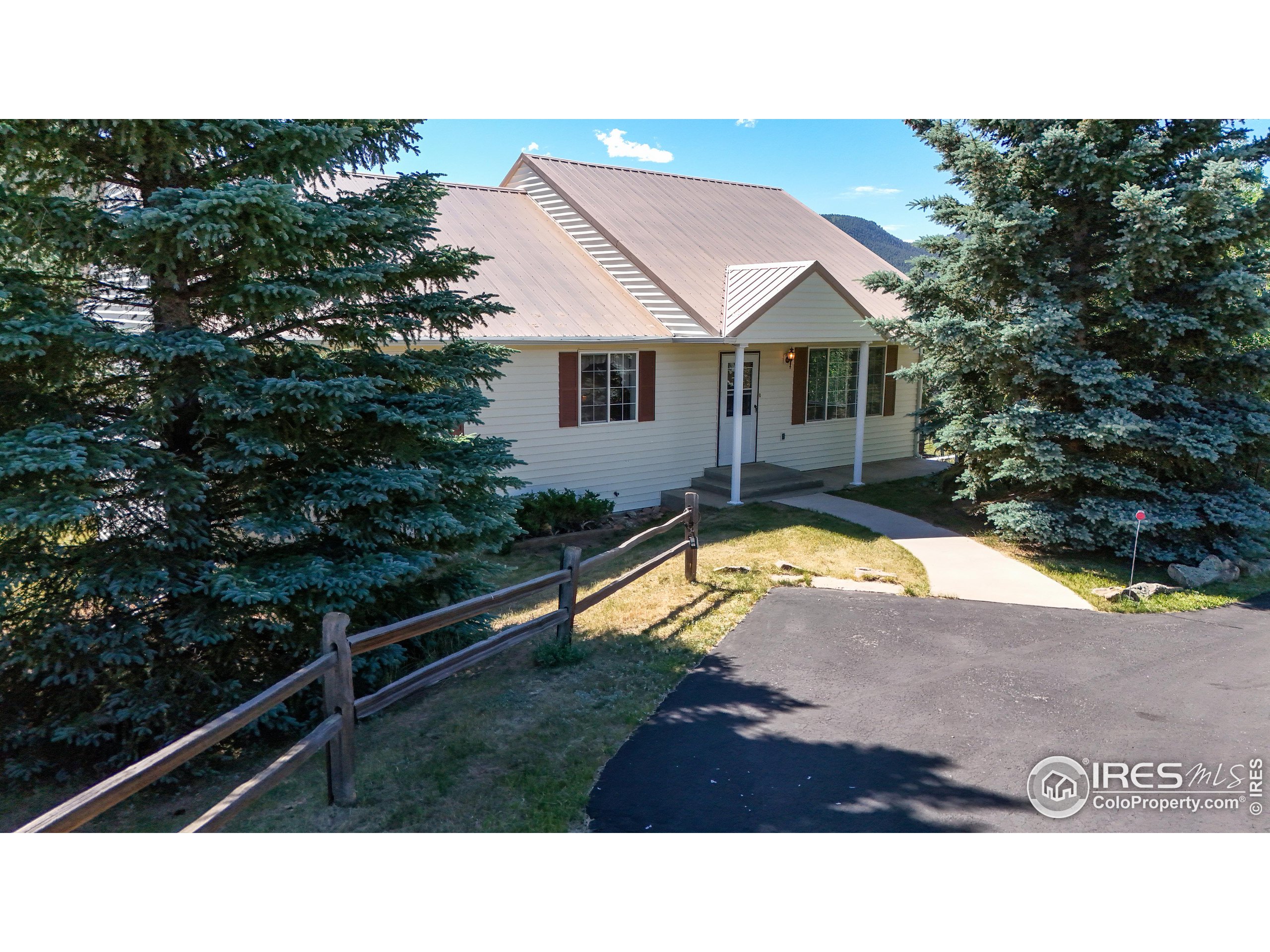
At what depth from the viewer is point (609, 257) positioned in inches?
544

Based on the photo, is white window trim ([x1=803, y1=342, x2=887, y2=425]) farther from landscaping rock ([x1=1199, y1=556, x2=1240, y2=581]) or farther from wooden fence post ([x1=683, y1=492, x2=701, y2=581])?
wooden fence post ([x1=683, y1=492, x2=701, y2=581])

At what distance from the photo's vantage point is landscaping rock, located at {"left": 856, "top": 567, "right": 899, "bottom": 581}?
876 cm

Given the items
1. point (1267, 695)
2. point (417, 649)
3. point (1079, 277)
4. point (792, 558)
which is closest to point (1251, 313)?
point (1079, 277)

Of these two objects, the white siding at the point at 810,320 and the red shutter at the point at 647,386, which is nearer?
the white siding at the point at 810,320

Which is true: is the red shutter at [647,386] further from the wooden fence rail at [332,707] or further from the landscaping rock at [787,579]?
the wooden fence rail at [332,707]

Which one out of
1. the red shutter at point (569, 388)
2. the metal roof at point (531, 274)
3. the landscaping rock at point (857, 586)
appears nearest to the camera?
the landscaping rock at point (857, 586)

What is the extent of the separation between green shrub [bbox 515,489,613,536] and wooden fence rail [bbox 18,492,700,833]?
14.3 ft

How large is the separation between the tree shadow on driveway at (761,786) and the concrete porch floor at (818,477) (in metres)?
7.19

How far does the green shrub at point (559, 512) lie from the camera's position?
1110 centimetres

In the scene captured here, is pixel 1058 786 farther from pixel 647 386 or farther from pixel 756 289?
pixel 756 289

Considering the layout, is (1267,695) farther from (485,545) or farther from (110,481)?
(110,481)

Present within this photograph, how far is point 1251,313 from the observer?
8.90 m

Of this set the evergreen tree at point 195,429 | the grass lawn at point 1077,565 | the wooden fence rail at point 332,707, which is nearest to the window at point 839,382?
the grass lawn at point 1077,565

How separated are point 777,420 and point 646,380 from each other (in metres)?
3.07
